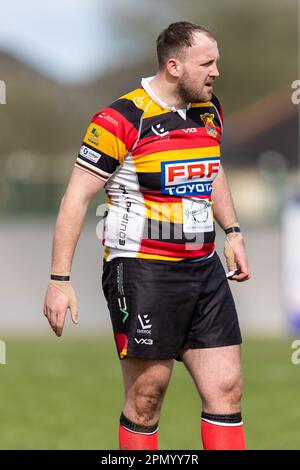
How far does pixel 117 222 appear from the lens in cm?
562

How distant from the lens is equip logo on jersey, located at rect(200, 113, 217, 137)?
5.68m

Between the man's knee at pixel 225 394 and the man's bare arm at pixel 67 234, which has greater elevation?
the man's bare arm at pixel 67 234

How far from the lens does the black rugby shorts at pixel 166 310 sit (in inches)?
219

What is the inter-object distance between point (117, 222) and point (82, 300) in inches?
470

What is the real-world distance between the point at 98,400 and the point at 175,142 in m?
5.09

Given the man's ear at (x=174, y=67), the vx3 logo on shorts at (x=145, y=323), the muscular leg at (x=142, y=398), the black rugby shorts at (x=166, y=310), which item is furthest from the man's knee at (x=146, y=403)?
the man's ear at (x=174, y=67)

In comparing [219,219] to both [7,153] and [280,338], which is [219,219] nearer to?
[280,338]

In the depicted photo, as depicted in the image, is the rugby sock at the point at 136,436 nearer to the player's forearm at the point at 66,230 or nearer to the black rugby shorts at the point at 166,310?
the black rugby shorts at the point at 166,310

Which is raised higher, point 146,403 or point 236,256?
point 236,256

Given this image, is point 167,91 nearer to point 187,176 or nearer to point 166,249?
point 187,176

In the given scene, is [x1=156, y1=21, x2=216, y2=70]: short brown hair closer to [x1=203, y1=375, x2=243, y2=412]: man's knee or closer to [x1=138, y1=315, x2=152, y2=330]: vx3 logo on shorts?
[x1=138, y1=315, x2=152, y2=330]: vx3 logo on shorts

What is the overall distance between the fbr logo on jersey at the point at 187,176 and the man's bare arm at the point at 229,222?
1.01 feet

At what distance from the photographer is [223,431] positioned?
559 cm

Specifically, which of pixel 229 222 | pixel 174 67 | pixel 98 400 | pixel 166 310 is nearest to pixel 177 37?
pixel 174 67
